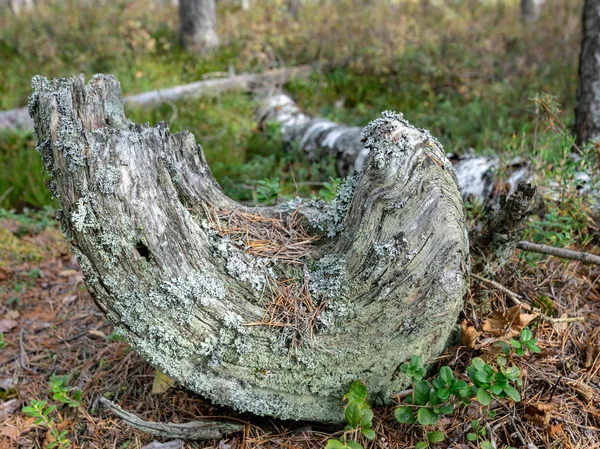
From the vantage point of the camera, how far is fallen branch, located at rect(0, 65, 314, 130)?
761 cm

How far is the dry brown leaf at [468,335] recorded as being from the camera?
95.0 inches

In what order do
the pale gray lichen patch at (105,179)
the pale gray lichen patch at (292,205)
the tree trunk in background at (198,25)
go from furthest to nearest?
the tree trunk in background at (198,25) → the pale gray lichen patch at (292,205) → the pale gray lichen patch at (105,179)

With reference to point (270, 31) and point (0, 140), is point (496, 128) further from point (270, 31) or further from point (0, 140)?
point (0, 140)

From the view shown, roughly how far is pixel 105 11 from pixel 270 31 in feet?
13.7

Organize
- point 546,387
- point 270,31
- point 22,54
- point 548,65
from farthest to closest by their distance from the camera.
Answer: point 270,31, point 22,54, point 548,65, point 546,387

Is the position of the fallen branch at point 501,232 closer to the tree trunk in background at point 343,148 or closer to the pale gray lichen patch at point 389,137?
the pale gray lichen patch at point 389,137

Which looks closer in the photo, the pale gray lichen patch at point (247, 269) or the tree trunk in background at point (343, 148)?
the pale gray lichen patch at point (247, 269)

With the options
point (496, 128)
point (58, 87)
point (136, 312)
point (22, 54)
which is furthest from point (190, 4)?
point (136, 312)

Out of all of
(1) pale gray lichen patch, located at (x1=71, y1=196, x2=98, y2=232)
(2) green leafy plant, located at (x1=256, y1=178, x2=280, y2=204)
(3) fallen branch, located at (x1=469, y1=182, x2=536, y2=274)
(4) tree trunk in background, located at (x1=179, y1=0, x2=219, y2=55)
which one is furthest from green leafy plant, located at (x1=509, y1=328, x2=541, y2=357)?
(4) tree trunk in background, located at (x1=179, y1=0, x2=219, y2=55)

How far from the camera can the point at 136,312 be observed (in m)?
2.17

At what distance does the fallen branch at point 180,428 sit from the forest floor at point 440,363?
0.17ft

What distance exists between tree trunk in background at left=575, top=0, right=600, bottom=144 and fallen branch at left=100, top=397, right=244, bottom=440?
4.46 meters

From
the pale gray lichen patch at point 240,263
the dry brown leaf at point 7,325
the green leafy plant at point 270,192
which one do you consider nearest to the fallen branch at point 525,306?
the pale gray lichen patch at point 240,263

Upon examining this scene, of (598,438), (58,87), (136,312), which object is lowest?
(598,438)
